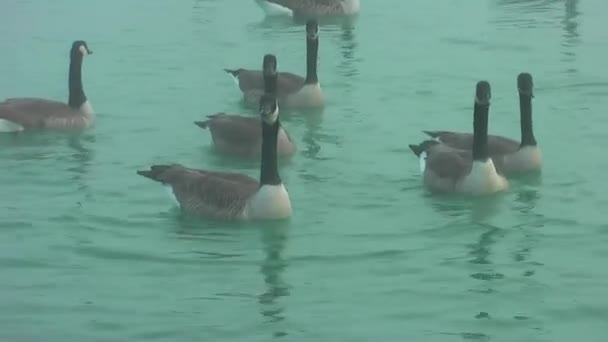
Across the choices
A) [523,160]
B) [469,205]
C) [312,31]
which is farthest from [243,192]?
[312,31]

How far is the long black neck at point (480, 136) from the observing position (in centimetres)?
1352

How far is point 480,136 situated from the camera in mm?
13516

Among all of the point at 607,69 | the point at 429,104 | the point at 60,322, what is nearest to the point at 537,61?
the point at 607,69

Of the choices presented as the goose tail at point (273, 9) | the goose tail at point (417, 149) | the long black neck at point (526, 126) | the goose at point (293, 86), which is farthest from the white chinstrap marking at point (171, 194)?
the goose tail at point (273, 9)

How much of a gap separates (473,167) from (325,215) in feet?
5.07

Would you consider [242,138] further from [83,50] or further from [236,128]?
[83,50]

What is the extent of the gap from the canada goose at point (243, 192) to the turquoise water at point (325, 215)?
14cm

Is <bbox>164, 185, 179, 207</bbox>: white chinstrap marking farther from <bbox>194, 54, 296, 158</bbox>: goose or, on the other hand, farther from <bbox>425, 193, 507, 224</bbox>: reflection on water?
<bbox>425, 193, 507, 224</bbox>: reflection on water

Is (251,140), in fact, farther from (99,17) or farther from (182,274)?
(99,17)

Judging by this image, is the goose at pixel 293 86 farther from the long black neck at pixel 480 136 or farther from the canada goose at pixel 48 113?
the long black neck at pixel 480 136

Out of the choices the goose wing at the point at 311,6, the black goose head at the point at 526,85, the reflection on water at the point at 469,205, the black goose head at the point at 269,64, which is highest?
the black goose head at the point at 526,85

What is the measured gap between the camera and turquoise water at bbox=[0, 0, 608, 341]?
34.3 feet

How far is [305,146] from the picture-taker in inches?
642

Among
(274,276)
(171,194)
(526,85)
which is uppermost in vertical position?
(526,85)
